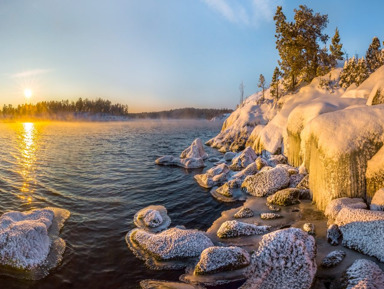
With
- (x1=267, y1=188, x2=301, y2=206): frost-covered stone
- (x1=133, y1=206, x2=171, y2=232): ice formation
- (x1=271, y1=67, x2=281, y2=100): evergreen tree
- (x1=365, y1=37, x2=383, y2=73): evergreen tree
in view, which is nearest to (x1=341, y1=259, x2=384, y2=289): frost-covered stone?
(x1=267, y1=188, x2=301, y2=206): frost-covered stone

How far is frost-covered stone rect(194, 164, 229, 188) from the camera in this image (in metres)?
13.5

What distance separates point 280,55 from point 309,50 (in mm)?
3335

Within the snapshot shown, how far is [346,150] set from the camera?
26.9ft

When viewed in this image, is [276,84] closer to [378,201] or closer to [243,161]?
[243,161]

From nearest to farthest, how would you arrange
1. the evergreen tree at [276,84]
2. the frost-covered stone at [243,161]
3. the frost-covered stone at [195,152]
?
the frost-covered stone at [243,161], the frost-covered stone at [195,152], the evergreen tree at [276,84]

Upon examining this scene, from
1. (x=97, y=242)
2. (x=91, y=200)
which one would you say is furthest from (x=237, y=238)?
(x=91, y=200)

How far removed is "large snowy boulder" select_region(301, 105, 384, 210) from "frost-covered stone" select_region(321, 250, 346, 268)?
3158 millimetres

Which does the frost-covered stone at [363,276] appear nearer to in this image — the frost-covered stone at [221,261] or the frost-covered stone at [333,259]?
the frost-covered stone at [333,259]

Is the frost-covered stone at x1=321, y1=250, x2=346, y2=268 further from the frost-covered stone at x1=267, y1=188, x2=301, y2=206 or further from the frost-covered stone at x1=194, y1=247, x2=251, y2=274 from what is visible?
the frost-covered stone at x1=267, y1=188, x2=301, y2=206

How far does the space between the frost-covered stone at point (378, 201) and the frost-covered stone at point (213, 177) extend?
7534 mm

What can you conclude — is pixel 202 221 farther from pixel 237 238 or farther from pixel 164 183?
pixel 164 183

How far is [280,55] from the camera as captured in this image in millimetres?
28859

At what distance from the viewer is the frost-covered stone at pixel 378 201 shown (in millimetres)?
6990

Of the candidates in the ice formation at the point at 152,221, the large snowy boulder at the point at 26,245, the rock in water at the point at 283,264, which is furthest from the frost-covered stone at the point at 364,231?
the large snowy boulder at the point at 26,245
